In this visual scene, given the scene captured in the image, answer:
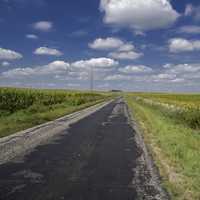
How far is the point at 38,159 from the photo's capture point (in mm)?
8055

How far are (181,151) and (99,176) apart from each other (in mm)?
4021

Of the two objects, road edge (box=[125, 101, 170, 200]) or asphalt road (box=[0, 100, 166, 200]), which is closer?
asphalt road (box=[0, 100, 166, 200])

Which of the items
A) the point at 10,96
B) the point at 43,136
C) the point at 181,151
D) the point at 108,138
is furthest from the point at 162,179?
the point at 10,96

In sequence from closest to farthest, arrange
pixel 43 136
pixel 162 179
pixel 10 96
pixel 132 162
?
pixel 162 179 < pixel 132 162 < pixel 43 136 < pixel 10 96

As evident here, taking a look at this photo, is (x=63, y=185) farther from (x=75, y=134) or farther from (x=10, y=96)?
(x=10, y=96)

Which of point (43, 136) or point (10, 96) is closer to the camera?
point (43, 136)

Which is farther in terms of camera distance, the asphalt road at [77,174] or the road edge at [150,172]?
the road edge at [150,172]

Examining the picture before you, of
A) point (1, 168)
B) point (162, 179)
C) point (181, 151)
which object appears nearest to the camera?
point (162, 179)

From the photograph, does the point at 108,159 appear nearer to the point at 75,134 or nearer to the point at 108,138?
the point at 108,138

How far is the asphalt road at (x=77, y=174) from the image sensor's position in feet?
17.2

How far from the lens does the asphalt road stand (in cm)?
525

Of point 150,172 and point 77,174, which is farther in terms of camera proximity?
point 150,172

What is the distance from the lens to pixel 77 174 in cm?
661

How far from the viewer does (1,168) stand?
Result: 6953 millimetres
